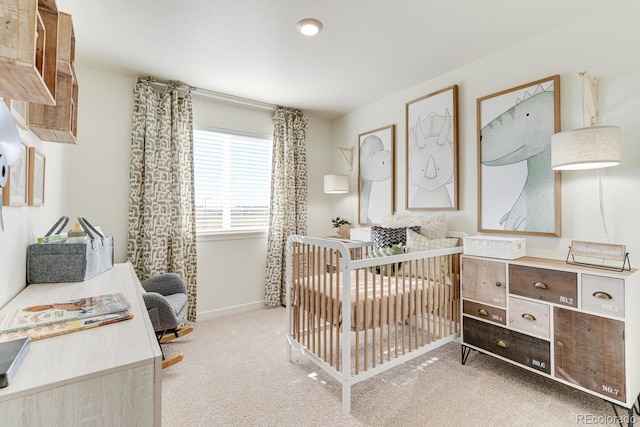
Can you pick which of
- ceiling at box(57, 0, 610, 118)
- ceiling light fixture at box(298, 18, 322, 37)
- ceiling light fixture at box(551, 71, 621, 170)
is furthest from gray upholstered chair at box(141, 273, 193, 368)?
ceiling light fixture at box(551, 71, 621, 170)

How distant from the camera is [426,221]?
2846mm

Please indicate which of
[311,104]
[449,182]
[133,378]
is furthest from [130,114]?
[449,182]

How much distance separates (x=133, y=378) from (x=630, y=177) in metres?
2.72

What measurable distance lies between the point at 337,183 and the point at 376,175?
0.50 meters

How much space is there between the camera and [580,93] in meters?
2.04

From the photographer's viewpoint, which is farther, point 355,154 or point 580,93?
point 355,154

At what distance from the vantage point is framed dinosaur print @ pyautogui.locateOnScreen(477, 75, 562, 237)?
7.09 ft

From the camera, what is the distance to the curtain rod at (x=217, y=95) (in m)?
3.01

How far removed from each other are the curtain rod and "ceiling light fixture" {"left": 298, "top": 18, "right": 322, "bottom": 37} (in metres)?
1.55

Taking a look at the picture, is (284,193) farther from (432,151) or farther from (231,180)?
(432,151)

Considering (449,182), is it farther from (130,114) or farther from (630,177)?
(130,114)

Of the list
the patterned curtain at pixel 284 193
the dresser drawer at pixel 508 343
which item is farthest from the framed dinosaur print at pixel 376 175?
the dresser drawer at pixel 508 343

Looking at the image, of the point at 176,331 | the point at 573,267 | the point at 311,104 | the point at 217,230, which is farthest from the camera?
the point at 311,104

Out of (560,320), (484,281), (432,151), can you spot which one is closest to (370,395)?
(484,281)
